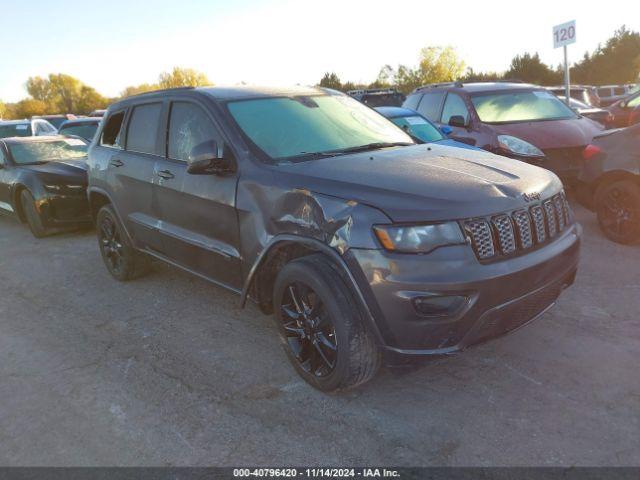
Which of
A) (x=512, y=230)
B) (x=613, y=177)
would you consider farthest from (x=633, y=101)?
(x=512, y=230)

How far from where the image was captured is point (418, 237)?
2.70 metres

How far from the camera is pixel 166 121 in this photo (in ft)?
14.3

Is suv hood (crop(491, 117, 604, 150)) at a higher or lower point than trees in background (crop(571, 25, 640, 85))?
lower

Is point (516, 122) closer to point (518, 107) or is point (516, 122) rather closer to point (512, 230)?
point (518, 107)

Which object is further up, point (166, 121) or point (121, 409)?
point (166, 121)

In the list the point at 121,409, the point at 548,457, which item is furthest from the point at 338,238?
the point at 121,409

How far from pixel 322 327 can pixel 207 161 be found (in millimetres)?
1259

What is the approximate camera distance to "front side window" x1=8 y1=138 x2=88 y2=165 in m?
8.34

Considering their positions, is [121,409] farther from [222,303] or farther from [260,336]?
[222,303]

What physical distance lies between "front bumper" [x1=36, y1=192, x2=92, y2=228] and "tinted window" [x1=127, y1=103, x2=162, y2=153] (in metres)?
3.25

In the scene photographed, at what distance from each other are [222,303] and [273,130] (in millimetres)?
1731

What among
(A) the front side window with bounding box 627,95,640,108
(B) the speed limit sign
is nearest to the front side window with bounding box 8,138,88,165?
(B) the speed limit sign

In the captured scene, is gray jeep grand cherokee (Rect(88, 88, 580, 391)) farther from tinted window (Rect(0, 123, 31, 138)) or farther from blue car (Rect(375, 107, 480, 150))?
tinted window (Rect(0, 123, 31, 138))

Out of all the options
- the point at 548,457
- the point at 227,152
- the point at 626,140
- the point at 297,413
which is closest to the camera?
the point at 548,457
